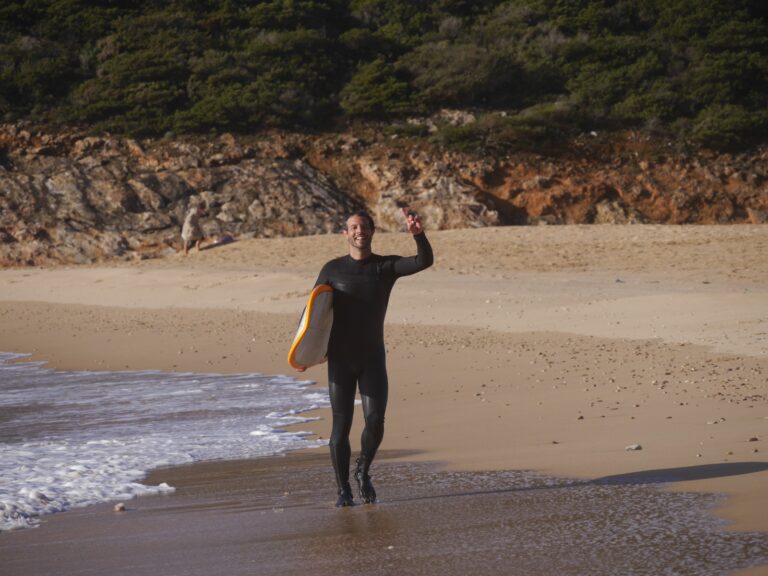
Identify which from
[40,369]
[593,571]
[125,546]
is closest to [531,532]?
[593,571]

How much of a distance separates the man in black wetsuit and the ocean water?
1.14 meters

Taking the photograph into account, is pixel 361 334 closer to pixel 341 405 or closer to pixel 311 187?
pixel 341 405

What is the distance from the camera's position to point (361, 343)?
16.7ft

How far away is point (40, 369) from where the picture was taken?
12.2m

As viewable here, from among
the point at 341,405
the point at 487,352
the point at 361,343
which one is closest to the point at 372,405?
the point at 341,405

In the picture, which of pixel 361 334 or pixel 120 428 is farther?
pixel 120 428

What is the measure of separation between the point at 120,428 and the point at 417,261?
11.5ft

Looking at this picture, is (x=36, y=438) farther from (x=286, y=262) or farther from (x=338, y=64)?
(x=338, y=64)

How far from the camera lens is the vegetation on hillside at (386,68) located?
97.6 ft

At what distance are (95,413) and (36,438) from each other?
121 cm

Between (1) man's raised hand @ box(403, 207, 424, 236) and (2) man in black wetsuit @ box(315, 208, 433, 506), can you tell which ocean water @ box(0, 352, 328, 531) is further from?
(1) man's raised hand @ box(403, 207, 424, 236)

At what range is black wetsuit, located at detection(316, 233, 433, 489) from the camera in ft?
16.7

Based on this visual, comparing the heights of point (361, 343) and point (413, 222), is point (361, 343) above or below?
below

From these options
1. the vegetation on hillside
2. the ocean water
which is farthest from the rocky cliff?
the ocean water
